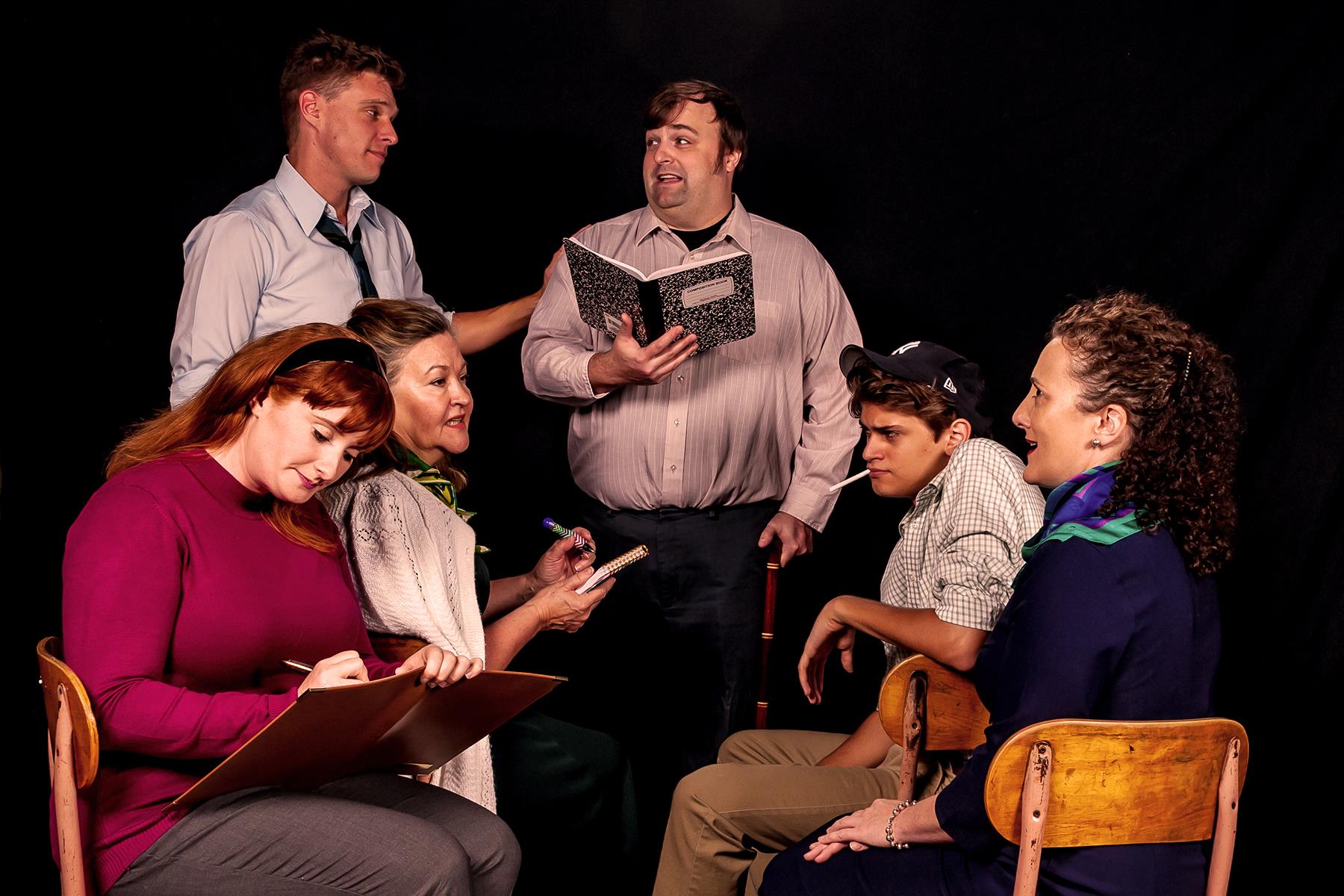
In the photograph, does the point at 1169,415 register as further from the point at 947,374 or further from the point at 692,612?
the point at 692,612

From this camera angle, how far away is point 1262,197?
125 inches

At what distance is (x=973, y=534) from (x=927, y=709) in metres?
0.34

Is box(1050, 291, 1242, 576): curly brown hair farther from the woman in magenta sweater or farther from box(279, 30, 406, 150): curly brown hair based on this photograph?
box(279, 30, 406, 150): curly brown hair

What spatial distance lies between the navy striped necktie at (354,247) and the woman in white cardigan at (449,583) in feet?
1.93

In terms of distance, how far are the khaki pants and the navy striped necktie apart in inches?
62.7

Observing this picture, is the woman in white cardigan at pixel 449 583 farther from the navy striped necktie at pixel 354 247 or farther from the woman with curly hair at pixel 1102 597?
the woman with curly hair at pixel 1102 597

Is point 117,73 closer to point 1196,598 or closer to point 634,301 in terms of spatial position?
point 634,301

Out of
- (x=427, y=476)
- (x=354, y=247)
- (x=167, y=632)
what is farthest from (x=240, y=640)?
(x=354, y=247)

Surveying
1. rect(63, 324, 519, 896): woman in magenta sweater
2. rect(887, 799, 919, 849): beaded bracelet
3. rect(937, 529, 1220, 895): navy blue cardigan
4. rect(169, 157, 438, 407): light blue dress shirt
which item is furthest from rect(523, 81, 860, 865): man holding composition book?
rect(937, 529, 1220, 895): navy blue cardigan

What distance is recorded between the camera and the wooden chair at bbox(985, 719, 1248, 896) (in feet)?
5.37

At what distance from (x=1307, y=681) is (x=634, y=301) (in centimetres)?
199

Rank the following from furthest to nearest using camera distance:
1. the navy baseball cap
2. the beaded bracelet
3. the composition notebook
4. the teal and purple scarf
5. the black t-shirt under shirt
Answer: the black t-shirt under shirt < the composition notebook < the navy baseball cap < the beaded bracelet < the teal and purple scarf

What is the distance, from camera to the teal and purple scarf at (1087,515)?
175 centimetres

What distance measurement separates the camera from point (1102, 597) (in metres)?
1.70
